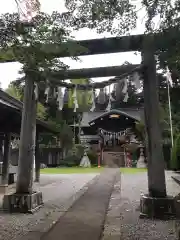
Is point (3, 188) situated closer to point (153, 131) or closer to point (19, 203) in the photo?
point (19, 203)

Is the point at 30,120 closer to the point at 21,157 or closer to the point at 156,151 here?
the point at 21,157

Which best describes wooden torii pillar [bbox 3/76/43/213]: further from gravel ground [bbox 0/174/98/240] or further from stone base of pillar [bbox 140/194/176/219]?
stone base of pillar [bbox 140/194/176/219]

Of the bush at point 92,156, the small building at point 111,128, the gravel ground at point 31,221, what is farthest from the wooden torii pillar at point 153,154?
the small building at point 111,128

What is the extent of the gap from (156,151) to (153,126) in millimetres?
557

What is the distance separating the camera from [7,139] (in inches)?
437

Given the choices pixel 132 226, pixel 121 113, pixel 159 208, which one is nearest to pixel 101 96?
pixel 159 208

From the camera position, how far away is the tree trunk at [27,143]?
631cm

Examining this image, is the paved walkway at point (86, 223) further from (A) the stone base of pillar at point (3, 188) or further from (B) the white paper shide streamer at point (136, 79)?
(B) the white paper shide streamer at point (136, 79)

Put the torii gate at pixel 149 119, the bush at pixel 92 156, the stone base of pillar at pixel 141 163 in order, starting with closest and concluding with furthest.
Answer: the torii gate at pixel 149 119 < the stone base of pillar at pixel 141 163 < the bush at pixel 92 156

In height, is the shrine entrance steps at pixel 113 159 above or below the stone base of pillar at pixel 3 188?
above

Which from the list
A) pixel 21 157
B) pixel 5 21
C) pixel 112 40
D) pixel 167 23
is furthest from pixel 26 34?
pixel 21 157

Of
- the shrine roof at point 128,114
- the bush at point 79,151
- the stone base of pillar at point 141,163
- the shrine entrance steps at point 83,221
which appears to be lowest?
the shrine entrance steps at point 83,221

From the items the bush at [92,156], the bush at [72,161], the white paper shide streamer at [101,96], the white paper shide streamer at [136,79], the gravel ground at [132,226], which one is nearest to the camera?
the gravel ground at [132,226]

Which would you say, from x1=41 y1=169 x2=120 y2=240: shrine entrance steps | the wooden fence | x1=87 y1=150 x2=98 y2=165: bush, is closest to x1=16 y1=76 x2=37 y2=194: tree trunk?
x1=41 y1=169 x2=120 y2=240: shrine entrance steps
